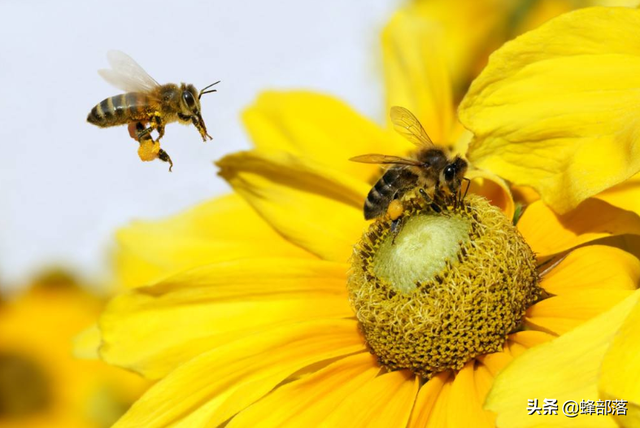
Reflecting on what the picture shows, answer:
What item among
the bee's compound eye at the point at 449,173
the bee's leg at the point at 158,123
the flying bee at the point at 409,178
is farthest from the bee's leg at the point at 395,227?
the bee's leg at the point at 158,123

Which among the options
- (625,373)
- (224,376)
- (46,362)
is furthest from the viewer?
(46,362)

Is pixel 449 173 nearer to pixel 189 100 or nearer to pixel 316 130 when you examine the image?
pixel 316 130

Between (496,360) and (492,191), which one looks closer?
(496,360)

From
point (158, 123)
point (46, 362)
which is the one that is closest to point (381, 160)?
point (158, 123)

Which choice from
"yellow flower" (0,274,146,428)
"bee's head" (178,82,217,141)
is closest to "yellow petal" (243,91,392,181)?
"bee's head" (178,82,217,141)

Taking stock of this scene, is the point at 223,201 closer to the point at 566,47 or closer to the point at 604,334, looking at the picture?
the point at 566,47

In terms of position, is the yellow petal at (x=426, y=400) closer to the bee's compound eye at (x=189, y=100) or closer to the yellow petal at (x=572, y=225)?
the yellow petal at (x=572, y=225)
